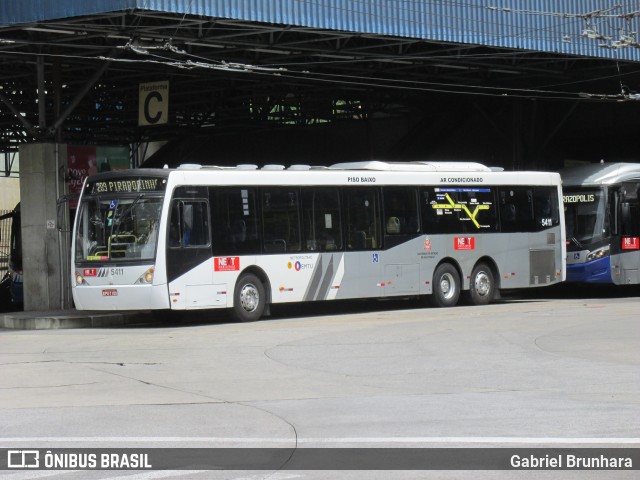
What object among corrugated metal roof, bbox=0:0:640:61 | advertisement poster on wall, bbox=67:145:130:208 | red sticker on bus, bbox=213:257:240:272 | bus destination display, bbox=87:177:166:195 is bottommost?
red sticker on bus, bbox=213:257:240:272

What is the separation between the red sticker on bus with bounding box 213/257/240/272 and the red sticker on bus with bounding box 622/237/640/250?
11.5 metres

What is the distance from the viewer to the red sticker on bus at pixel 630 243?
29531mm

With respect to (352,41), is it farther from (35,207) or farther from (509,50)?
(35,207)

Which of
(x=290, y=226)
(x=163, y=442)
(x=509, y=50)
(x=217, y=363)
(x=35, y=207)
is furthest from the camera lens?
(x=509, y=50)

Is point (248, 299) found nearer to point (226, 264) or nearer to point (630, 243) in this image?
point (226, 264)

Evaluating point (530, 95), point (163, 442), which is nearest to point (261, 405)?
point (163, 442)

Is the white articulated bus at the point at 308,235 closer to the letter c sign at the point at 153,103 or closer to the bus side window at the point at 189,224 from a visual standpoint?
the bus side window at the point at 189,224

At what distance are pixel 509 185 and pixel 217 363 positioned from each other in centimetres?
1405

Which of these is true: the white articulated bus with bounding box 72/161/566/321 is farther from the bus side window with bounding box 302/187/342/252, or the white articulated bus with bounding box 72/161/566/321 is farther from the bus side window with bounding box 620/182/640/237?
the bus side window with bounding box 620/182/640/237

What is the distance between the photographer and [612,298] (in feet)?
100

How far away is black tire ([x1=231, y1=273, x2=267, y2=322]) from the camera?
2262 cm

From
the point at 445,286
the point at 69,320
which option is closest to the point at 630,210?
the point at 445,286

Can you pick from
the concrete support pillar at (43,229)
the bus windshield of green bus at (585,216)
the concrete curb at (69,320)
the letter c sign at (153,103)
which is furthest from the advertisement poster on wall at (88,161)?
the bus windshield of green bus at (585,216)

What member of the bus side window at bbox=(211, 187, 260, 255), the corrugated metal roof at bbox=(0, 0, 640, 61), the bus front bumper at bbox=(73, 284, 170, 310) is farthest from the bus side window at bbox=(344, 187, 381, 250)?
the bus front bumper at bbox=(73, 284, 170, 310)
